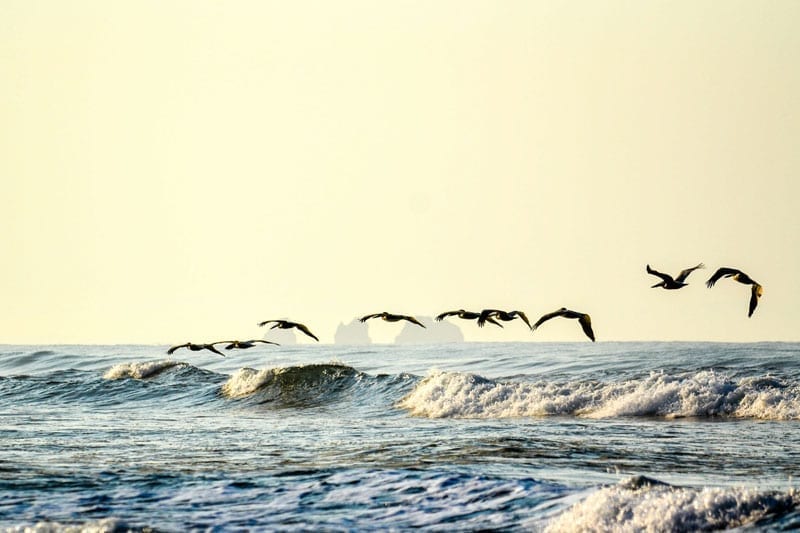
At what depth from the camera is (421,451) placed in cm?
1867

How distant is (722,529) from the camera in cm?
1172

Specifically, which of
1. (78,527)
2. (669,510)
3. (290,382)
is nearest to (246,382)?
(290,382)

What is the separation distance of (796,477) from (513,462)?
3.85 m

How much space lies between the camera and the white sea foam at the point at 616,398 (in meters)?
26.4

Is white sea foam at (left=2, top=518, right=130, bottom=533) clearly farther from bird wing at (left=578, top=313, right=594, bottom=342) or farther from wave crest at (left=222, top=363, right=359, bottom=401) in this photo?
wave crest at (left=222, top=363, right=359, bottom=401)

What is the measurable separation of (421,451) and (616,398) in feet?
34.8

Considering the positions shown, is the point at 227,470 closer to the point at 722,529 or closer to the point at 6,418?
the point at 722,529

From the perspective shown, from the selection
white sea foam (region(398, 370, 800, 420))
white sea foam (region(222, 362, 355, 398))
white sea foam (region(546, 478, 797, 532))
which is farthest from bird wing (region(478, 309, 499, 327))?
white sea foam (region(222, 362, 355, 398))

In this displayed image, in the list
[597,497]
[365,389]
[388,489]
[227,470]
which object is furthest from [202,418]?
[597,497]

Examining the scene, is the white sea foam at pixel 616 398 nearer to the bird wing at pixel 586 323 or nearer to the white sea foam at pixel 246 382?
the bird wing at pixel 586 323

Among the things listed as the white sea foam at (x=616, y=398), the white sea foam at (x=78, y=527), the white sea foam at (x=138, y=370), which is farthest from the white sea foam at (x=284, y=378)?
the white sea foam at (x=78, y=527)

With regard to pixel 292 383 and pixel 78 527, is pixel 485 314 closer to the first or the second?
pixel 78 527

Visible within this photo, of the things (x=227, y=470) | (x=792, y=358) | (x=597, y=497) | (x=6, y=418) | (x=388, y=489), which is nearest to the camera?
(x=597, y=497)

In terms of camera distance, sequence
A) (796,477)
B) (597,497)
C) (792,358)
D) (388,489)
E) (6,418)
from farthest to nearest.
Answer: (792,358)
(6,418)
(796,477)
(388,489)
(597,497)
